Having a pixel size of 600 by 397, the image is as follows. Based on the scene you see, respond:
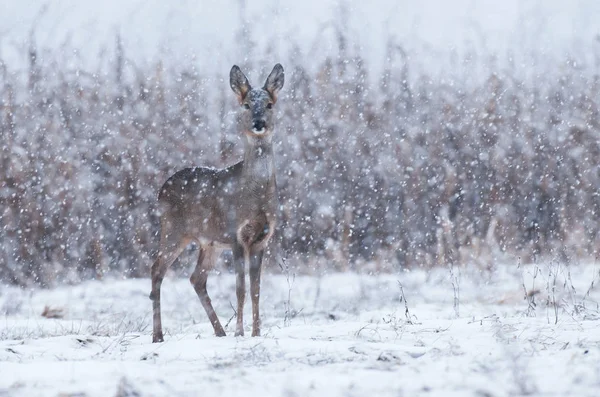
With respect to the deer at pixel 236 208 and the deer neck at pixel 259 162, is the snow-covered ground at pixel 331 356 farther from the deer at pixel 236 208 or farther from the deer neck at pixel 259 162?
the deer neck at pixel 259 162

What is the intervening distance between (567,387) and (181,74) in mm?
10835

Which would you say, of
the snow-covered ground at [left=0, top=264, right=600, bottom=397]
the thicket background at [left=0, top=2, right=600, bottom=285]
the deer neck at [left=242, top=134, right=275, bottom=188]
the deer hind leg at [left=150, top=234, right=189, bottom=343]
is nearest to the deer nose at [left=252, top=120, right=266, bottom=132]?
the deer neck at [left=242, top=134, right=275, bottom=188]

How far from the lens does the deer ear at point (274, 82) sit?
7938mm

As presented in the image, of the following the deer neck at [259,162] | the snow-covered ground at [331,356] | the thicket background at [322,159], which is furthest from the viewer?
the thicket background at [322,159]

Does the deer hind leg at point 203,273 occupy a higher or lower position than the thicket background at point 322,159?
lower

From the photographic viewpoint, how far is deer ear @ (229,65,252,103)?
788 centimetres

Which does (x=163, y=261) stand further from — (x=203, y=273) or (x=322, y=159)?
(x=322, y=159)

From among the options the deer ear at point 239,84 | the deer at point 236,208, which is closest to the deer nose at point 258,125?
the deer at point 236,208

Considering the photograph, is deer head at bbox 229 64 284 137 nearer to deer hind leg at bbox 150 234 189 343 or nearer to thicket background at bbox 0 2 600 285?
deer hind leg at bbox 150 234 189 343

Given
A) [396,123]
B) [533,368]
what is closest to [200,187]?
[533,368]

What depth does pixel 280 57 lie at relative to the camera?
1450 cm

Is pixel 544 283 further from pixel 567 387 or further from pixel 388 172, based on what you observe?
pixel 567 387

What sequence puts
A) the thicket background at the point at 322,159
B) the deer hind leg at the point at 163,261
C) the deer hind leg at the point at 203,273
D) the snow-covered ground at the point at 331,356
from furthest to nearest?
the thicket background at the point at 322,159, the deer hind leg at the point at 203,273, the deer hind leg at the point at 163,261, the snow-covered ground at the point at 331,356

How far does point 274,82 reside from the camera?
26.2ft
